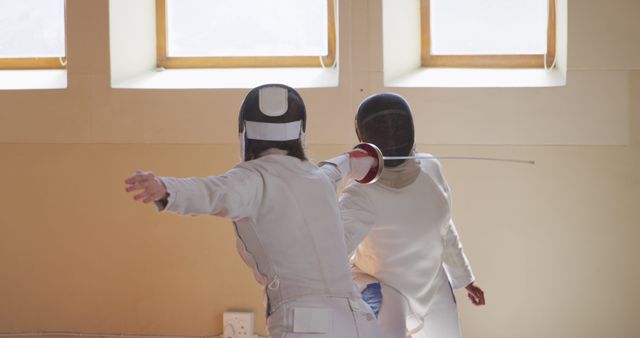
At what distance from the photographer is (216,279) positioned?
14.4 feet

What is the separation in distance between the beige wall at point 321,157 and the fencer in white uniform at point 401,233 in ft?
3.21

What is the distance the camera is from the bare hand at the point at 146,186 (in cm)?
215

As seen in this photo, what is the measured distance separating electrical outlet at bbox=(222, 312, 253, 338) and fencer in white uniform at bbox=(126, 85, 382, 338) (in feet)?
6.00

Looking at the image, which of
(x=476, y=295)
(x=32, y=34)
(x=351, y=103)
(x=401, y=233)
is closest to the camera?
(x=401, y=233)

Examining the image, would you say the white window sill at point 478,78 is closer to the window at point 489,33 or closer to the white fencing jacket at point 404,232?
the window at point 489,33

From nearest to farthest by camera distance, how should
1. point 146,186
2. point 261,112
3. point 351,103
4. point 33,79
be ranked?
point 146,186
point 261,112
point 351,103
point 33,79

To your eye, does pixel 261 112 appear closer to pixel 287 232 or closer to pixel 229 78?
pixel 287 232

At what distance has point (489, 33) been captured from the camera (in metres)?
4.56

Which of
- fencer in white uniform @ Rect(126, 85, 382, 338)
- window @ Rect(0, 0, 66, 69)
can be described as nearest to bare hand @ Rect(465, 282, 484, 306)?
fencer in white uniform @ Rect(126, 85, 382, 338)

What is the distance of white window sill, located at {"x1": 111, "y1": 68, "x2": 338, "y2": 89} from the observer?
445 centimetres

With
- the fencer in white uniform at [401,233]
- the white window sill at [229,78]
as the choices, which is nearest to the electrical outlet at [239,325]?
the white window sill at [229,78]

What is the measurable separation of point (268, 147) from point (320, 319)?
1.55 feet

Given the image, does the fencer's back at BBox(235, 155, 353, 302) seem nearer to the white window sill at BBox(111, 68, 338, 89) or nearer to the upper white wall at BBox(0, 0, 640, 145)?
the upper white wall at BBox(0, 0, 640, 145)

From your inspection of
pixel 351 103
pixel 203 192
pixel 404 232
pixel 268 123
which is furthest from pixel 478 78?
pixel 203 192
